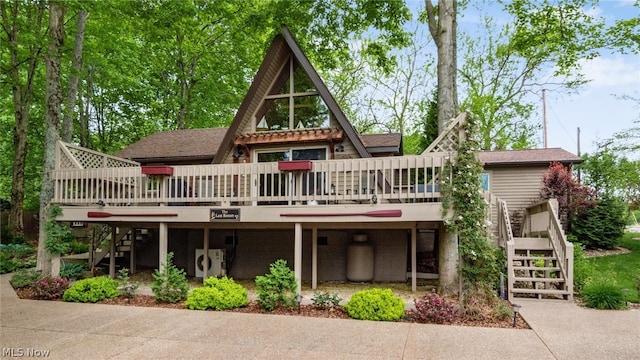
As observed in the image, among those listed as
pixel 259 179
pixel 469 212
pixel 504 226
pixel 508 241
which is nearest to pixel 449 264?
pixel 508 241

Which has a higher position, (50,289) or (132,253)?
(132,253)

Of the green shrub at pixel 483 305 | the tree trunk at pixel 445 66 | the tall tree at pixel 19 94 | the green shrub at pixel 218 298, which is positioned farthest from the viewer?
the tall tree at pixel 19 94

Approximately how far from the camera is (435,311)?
614cm

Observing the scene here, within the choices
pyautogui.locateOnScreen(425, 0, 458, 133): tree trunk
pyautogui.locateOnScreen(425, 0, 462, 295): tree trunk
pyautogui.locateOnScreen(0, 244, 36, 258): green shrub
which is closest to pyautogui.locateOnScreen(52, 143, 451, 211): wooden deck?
pyautogui.locateOnScreen(425, 0, 462, 295): tree trunk

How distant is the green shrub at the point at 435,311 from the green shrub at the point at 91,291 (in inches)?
247

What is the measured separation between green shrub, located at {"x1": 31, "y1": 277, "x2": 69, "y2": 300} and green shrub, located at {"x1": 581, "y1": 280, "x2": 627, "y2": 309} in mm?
10652

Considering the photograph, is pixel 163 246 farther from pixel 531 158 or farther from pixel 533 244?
pixel 531 158

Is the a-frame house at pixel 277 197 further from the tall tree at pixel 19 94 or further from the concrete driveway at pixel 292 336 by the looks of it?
the tall tree at pixel 19 94

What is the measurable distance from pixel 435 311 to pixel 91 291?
6.84 metres

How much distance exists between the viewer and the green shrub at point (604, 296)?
6789 mm

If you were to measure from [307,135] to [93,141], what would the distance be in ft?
66.9

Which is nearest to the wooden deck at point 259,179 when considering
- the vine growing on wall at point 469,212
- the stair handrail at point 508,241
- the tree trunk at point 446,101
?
the vine growing on wall at point 469,212

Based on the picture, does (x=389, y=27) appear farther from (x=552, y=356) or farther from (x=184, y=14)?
(x=552, y=356)

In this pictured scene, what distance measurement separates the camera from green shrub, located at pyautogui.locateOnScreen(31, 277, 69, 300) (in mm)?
7945
